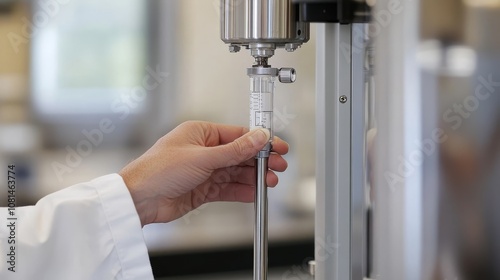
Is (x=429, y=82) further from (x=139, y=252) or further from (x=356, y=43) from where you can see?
(x=139, y=252)

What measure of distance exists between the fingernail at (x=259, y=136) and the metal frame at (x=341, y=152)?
0.07 metres

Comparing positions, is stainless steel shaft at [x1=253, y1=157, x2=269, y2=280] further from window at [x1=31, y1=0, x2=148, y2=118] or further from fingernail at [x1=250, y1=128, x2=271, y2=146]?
window at [x1=31, y1=0, x2=148, y2=118]

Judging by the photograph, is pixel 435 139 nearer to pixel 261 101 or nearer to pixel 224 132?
pixel 261 101

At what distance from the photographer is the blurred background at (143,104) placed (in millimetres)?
1805

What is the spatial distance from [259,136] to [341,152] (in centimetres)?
9

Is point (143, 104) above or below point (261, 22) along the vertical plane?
below

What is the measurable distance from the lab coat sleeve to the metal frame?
0.62 feet

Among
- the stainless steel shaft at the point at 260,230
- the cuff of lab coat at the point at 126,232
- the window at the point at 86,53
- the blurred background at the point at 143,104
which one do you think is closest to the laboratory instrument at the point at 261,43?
the stainless steel shaft at the point at 260,230

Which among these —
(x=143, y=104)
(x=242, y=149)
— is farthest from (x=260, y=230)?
(x=143, y=104)

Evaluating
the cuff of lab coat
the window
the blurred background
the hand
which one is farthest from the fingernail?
the window

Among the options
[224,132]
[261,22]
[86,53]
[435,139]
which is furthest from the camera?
[86,53]

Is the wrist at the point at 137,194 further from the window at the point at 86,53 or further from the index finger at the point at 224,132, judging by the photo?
the window at the point at 86,53

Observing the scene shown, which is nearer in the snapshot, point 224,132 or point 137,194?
point 137,194

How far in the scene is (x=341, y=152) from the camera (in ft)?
2.03
